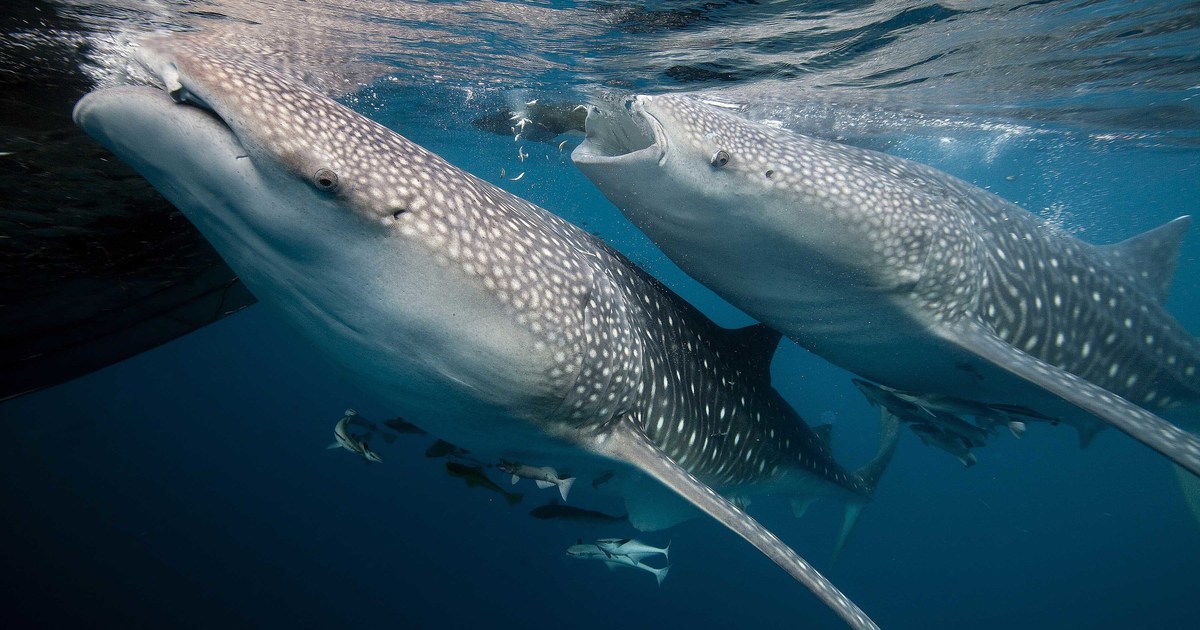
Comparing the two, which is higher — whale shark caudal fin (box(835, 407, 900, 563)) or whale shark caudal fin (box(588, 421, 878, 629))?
whale shark caudal fin (box(588, 421, 878, 629))

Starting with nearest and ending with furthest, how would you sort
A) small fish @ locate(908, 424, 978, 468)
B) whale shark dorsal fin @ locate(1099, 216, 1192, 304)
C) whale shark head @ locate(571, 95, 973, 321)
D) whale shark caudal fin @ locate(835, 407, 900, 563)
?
whale shark head @ locate(571, 95, 973, 321) → small fish @ locate(908, 424, 978, 468) → whale shark dorsal fin @ locate(1099, 216, 1192, 304) → whale shark caudal fin @ locate(835, 407, 900, 563)

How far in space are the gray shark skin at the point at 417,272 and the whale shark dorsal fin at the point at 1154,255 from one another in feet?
19.0

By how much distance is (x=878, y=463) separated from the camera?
7.36m

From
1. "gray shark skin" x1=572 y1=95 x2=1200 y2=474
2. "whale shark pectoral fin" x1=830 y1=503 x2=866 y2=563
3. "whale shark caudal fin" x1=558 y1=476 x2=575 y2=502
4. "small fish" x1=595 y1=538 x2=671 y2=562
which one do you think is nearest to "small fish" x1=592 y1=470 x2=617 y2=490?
"whale shark caudal fin" x1=558 y1=476 x2=575 y2=502

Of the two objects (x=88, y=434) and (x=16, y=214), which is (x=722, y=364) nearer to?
(x=16, y=214)

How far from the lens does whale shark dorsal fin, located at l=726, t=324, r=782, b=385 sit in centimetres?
476

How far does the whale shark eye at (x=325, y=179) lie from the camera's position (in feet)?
6.06

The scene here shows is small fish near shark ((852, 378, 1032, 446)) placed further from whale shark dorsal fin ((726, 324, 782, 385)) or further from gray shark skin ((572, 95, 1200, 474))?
whale shark dorsal fin ((726, 324, 782, 385))

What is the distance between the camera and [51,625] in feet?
32.8

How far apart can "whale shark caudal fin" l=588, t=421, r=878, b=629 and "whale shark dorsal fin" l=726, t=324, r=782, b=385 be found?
1.76 m

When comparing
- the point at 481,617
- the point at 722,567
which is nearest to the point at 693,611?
the point at 722,567

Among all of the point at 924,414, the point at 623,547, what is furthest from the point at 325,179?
the point at 924,414

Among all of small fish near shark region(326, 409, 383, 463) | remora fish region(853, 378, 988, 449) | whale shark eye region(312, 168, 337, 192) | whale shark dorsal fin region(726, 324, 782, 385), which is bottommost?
small fish near shark region(326, 409, 383, 463)

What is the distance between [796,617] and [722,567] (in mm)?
3575
